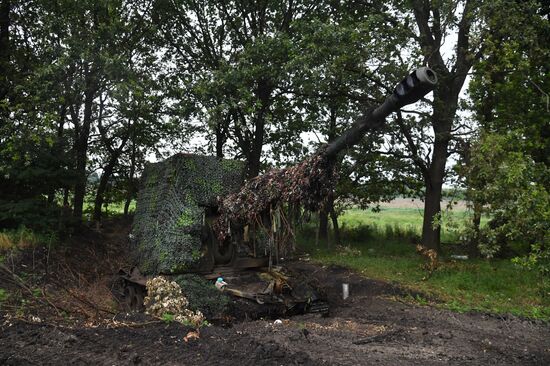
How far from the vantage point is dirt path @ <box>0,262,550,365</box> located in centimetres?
582

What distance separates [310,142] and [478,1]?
8944 mm

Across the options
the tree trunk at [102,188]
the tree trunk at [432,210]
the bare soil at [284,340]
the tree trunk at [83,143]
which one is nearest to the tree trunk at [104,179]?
the tree trunk at [102,188]

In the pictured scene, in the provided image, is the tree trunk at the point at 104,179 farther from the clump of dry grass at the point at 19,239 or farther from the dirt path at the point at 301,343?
the dirt path at the point at 301,343

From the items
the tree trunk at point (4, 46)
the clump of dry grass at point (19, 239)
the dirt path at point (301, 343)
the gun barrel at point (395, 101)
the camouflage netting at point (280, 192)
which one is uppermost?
the tree trunk at point (4, 46)

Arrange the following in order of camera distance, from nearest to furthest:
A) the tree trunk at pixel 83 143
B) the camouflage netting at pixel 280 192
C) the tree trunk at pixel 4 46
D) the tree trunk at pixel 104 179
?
the camouflage netting at pixel 280 192 → the tree trunk at pixel 83 143 → the tree trunk at pixel 4 46 → the tree trunk at pixel 104 179

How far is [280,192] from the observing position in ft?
28.4

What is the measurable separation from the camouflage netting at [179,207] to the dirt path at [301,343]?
Answer: 200 cm

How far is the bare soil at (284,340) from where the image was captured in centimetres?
585

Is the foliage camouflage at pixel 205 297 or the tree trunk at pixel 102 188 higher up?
the tree trunk at pixel 102 188

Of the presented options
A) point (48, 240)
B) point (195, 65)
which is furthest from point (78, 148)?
point (195, 65)

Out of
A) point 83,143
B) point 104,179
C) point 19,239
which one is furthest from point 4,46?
point 19,239

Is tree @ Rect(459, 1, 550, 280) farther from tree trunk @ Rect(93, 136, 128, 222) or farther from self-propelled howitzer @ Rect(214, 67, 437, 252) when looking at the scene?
tree trunk @ Rect(93, 136, 128, 222)

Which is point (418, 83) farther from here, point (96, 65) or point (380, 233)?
point (380, 233)

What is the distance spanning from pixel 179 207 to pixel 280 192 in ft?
8.34
